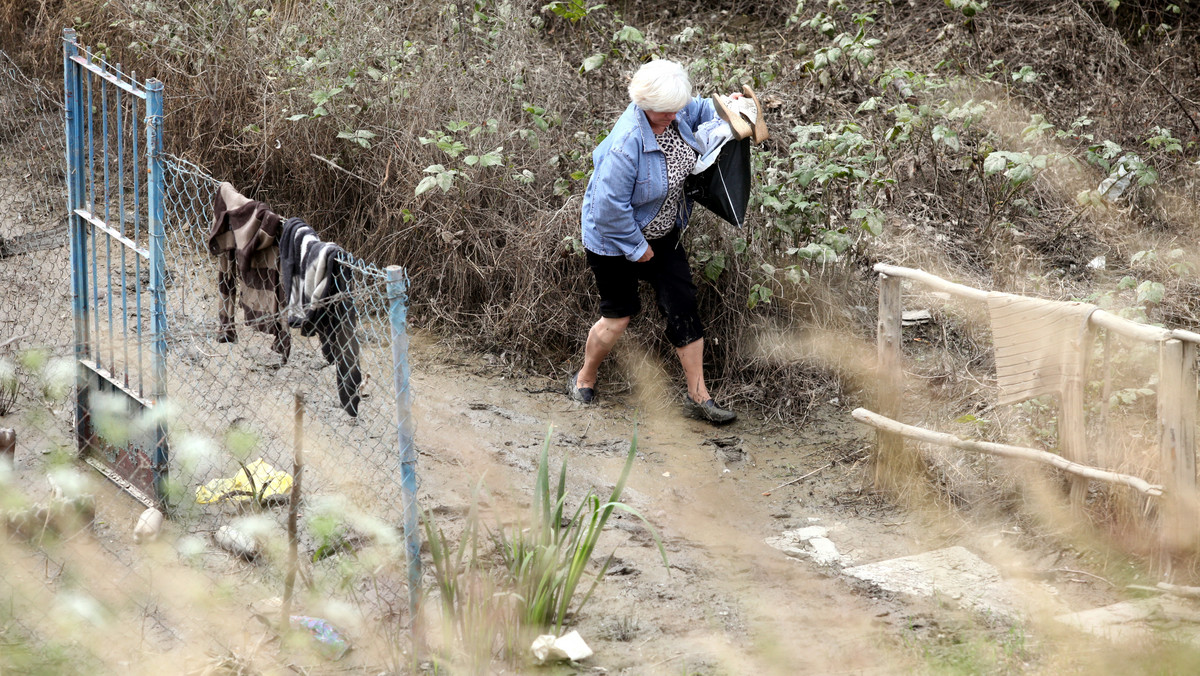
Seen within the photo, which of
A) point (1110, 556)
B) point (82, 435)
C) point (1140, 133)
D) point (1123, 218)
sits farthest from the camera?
point (1140, 133)

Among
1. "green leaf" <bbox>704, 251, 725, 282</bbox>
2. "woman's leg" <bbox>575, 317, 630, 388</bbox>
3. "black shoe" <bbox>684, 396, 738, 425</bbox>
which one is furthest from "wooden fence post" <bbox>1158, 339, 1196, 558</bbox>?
"woman's leg" <bbox>575, 317, 630, 388</bbox>

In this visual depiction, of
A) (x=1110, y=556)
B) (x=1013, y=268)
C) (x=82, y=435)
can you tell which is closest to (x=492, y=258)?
(x=82, y=435)

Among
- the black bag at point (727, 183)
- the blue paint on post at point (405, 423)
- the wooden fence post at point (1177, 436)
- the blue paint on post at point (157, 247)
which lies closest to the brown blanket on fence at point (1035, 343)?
the wooden fence post at point (1177, 436)

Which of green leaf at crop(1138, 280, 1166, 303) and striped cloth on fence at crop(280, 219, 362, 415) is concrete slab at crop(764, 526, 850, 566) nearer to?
green leaf at crop(1138, 280, 1166, 303)

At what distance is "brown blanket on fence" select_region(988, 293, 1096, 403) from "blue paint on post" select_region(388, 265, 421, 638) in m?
2.37

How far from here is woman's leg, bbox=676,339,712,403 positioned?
5.44 metres

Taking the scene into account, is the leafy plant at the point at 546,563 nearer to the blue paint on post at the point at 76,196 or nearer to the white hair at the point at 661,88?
the white hair at the point at 661,88

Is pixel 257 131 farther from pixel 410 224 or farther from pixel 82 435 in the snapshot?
pixel 82 435

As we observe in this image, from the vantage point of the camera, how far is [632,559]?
4.39 m

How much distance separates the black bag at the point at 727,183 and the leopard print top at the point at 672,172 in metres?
0.09

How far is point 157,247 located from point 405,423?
1526 millimetres

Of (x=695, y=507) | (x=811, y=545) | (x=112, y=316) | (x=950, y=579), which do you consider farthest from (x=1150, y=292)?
(x=112, y=316)

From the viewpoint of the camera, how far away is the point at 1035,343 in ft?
13.8

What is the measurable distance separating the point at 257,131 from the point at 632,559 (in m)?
4.01
